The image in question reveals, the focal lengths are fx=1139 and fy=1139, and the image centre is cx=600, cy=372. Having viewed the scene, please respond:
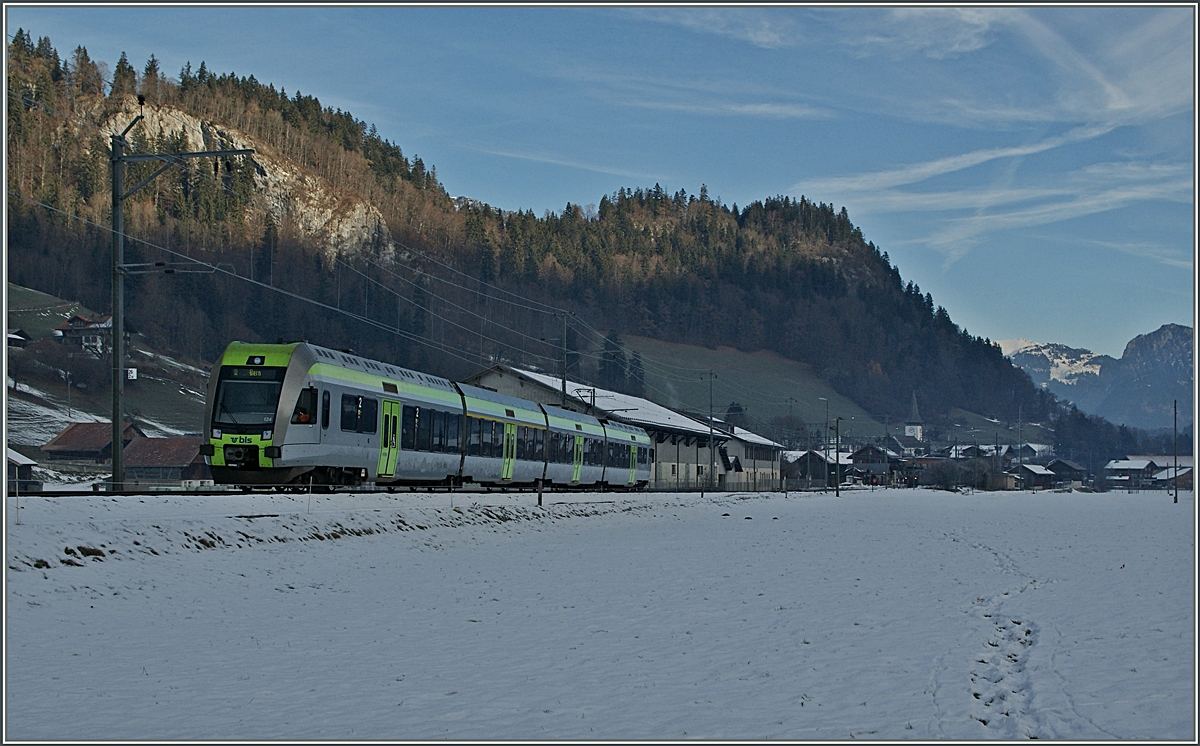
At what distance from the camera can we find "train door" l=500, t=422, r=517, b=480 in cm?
4419

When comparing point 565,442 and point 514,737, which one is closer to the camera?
point 514,737

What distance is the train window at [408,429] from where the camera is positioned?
114ft

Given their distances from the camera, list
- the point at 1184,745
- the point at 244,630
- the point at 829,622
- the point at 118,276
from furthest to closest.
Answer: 1. the point at 118,276
2. the point at 829,622
3. the point at 244,630
4. the point at 1184,745

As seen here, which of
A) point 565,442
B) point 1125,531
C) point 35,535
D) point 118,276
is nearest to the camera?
point 35,535

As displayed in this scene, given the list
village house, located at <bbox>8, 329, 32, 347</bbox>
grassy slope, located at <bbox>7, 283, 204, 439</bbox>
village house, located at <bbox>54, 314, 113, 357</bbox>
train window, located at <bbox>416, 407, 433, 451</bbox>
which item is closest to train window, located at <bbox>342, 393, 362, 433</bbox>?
train window, located at <bbox>416, 407, 433, 451</bbox>

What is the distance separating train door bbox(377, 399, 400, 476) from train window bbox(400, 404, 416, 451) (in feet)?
1.24

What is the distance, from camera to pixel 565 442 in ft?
171

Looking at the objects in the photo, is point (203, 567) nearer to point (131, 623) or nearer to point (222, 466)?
point (131, 623)

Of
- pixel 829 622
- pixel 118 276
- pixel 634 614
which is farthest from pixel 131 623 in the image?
pixel 118 276

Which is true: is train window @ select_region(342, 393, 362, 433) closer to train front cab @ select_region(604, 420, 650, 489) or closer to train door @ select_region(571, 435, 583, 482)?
train door @ select_region(571, 435, 583, 482)

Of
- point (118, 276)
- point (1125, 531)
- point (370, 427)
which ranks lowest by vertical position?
point (1125, 531)

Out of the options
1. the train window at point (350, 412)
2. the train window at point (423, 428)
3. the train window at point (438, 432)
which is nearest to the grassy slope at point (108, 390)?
the train window at point (438, 432)

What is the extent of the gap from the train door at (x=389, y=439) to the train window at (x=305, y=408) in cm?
417

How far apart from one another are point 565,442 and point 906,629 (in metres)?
36.8
